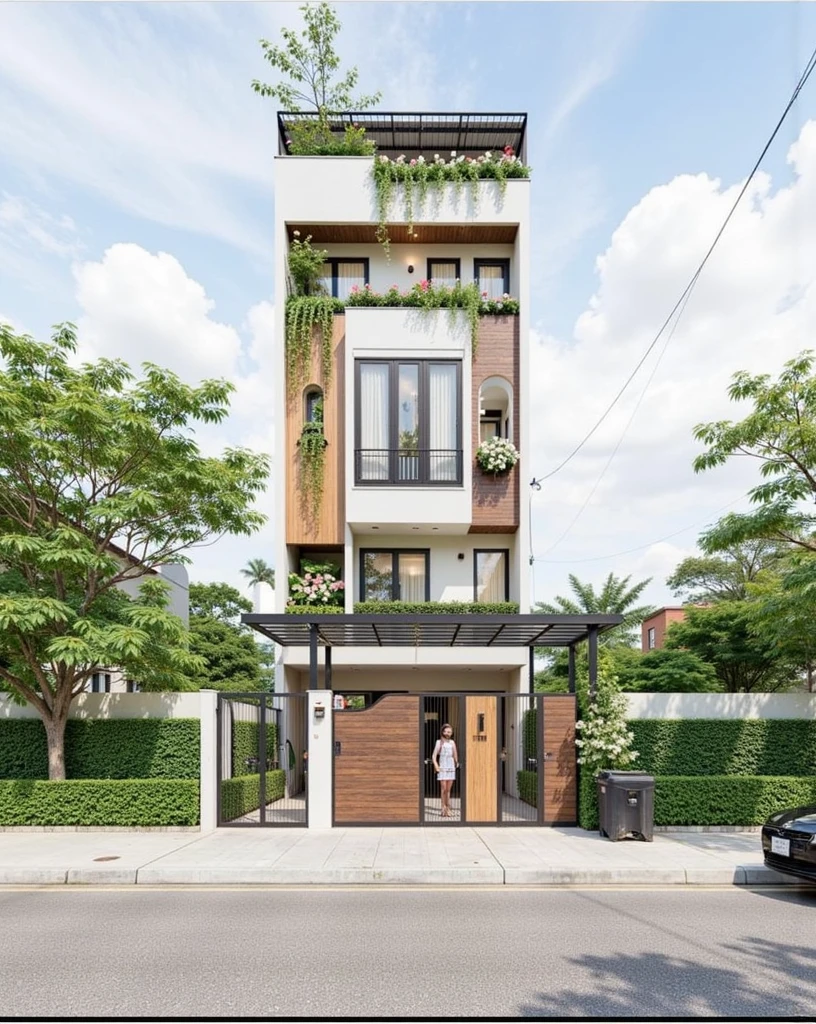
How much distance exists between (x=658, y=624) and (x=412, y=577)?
26.8m

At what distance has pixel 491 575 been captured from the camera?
2022 centimetres

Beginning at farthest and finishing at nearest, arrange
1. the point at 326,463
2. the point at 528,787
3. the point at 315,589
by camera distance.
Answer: the point at 326,463, the point at 315,589, the point at 528,787

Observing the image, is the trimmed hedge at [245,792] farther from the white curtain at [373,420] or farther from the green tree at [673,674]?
the green tree at [673,674]

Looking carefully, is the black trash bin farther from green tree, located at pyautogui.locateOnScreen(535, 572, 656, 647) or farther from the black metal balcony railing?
green tree, located at pyautogui.locateOnScreen(535, 572, 656, 647)

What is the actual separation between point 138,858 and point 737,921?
298 inches

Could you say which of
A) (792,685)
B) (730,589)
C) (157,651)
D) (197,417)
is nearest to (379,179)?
(197,417)

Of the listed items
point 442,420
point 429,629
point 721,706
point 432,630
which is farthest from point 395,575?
point 721,706

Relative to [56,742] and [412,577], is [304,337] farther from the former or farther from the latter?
[56,742]

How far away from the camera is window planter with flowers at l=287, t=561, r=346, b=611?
1889 cm

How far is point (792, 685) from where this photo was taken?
1335 inches

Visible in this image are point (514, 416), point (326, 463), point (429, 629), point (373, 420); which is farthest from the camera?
point (514, 416)


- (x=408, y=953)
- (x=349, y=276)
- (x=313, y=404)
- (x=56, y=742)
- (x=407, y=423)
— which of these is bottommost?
(x=408, y=953)

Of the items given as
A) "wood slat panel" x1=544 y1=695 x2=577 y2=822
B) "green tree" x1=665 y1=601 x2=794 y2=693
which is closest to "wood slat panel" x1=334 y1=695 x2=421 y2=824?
"wood slat panel" x1=544 y1=695 x2=577 y2=822

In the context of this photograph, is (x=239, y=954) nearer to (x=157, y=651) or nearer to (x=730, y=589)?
(x=157, y=651)
